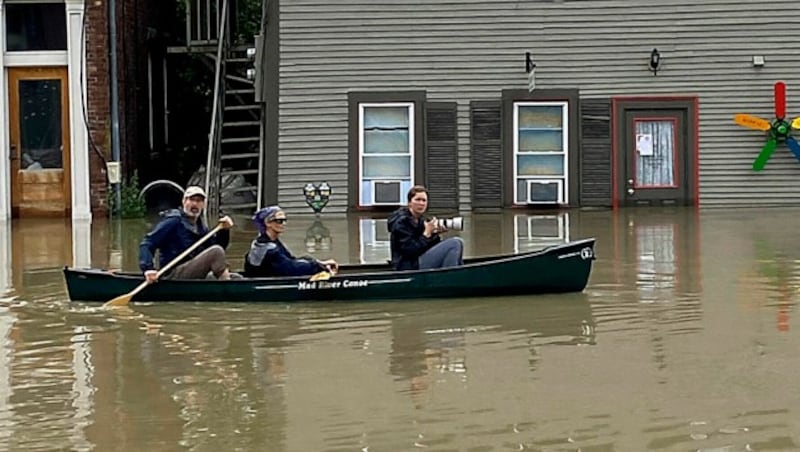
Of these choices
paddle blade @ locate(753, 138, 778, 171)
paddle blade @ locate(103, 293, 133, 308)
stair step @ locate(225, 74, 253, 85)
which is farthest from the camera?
stair step @ locate(225, 74, 253, 85)

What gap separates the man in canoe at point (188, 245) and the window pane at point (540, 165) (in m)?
10.7

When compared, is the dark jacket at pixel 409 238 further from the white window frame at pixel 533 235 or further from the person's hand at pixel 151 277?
the white window frame at pixel 533 235

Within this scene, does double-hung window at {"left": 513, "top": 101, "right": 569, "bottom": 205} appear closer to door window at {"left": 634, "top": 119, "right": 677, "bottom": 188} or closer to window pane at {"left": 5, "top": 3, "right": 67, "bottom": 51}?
door window at {"left": 634, "top": 119, "right": 677, "bottom": 188}

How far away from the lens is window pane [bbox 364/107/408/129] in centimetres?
2181

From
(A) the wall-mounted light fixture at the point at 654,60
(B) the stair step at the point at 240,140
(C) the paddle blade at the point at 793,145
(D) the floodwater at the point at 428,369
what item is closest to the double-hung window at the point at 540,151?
(A) the wall-mounted light fixture at the point at 654,60

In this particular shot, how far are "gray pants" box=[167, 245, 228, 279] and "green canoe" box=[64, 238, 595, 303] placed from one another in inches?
10.9

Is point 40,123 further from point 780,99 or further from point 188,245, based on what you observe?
point 780,99

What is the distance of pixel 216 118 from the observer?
23266mm

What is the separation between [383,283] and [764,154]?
12.2 meters

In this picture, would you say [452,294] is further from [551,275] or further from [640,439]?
[640,439]

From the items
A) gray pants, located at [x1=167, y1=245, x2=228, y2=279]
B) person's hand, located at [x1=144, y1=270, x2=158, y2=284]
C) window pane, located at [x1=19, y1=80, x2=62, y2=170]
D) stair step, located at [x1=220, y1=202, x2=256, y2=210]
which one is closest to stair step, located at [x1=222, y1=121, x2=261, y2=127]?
stair step, located at [x1=220, y1=202, x2=256, y2=210]

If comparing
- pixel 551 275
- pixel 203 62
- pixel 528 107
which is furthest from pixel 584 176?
pixel 551 275

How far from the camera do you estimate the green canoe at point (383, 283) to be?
36.4 feet

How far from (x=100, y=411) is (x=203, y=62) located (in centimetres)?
1930
